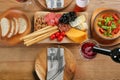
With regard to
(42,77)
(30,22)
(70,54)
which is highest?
(30,22)

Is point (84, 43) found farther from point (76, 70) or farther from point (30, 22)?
point (30, 22)

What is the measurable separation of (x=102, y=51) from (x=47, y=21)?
1.25 feet

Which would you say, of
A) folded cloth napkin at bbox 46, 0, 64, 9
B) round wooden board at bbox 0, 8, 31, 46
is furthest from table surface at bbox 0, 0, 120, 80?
folded cloth napkin at bbox 46, 0, 64, 9

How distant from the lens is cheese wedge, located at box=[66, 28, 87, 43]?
1.69 m

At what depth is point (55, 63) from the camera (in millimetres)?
1692

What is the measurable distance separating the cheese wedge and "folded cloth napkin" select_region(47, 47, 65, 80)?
0.08 meters

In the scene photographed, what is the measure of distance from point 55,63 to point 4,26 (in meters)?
0.33

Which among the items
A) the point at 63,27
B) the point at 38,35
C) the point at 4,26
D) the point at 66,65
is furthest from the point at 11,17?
the point at 66,65

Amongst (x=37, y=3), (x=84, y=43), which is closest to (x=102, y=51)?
(x=84, y=43)

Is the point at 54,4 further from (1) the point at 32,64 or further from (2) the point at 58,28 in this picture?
(1) the point at 32,64

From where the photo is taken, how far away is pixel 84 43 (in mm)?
1703

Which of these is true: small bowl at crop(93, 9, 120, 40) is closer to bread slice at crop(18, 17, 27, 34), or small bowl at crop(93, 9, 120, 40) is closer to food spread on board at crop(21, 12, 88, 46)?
food spread on board at crop(21, 12, 88, 46)

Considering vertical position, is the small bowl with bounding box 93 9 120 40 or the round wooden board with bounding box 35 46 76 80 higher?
the small bowl with bounding box 93 9 120 40

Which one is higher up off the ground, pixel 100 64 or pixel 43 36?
pixel 43 36
